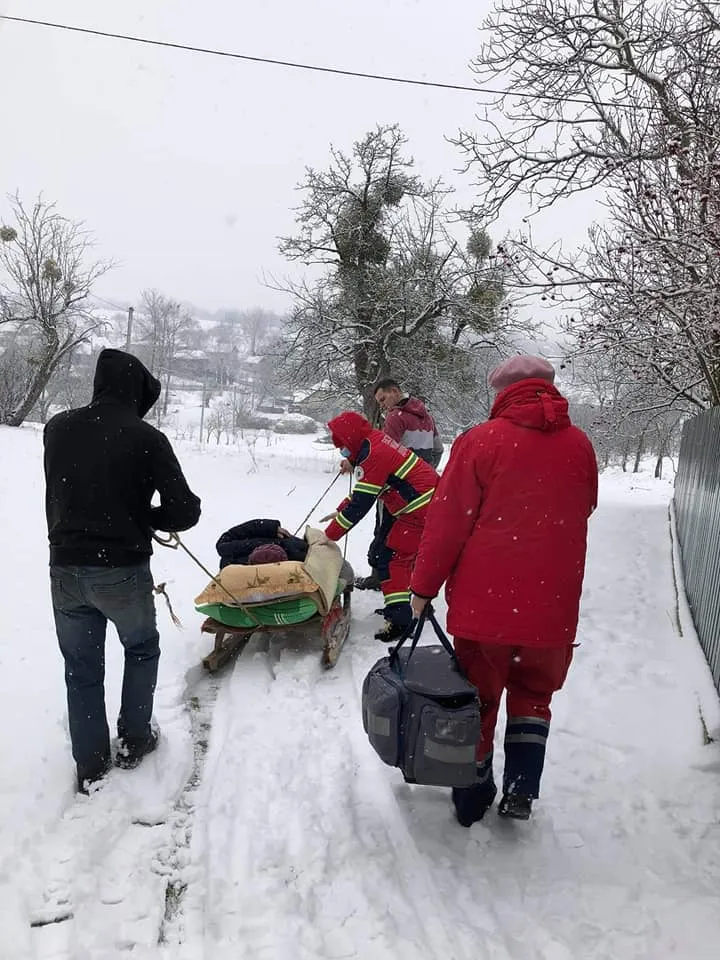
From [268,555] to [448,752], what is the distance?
2721mm

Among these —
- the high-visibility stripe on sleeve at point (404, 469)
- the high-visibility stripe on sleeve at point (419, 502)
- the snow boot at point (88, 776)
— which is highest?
the high-visibility stripe on sleeve at point (404, 469)

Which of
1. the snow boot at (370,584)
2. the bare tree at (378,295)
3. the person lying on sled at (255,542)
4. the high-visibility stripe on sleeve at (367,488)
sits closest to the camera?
the high-visibility stripe on sleeve at (367,488)

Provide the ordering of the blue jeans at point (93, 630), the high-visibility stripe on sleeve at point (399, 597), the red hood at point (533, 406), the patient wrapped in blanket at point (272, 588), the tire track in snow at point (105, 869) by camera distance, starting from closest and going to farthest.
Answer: the tire track in snow at point (105, 869), the red hood at point (533, 406), the blue jeans at point (93, 630), the patient wrapped in blanket at point (272, 588), the high-visibility stripe on sleeve at point (399, 597)

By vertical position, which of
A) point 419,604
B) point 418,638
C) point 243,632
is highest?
point 419,604

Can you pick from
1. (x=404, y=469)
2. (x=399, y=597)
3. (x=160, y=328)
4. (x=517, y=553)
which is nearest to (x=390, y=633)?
(x=399, y=597)

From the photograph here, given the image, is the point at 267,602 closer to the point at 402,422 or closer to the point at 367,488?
the point at 367,488

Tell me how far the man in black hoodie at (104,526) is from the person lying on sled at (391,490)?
6.24 feet

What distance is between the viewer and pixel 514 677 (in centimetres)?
297

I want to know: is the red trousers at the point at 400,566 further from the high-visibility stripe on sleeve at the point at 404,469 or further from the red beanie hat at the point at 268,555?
the red beanie hat at the point at 268,555

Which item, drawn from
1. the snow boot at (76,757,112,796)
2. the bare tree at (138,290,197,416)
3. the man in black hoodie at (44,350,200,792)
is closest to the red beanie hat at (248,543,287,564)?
the man in black hoodie at (44,350,200,792)

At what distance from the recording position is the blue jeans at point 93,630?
10.2 ft

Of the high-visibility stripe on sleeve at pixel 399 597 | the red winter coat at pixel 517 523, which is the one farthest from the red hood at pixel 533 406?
the high-visibility stripe on sleeve at pixel 399 597

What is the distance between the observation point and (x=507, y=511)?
8.93 ft

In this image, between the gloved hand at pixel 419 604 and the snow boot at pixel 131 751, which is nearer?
the gloved hand at pixel 419 604
